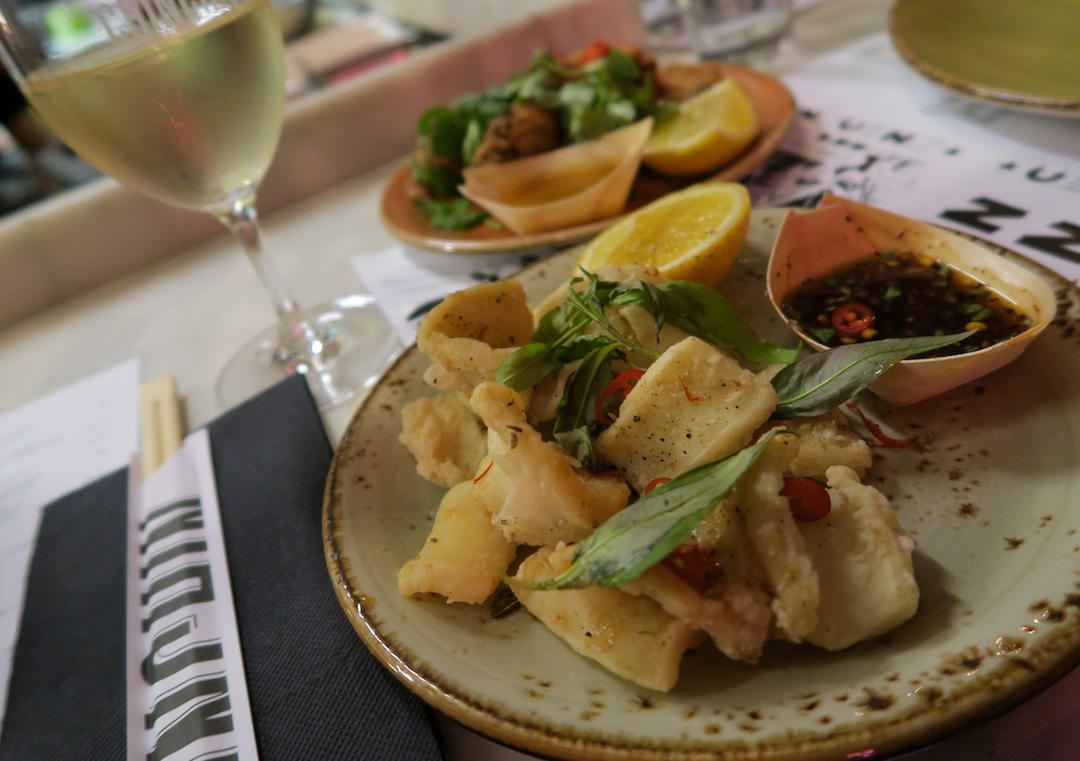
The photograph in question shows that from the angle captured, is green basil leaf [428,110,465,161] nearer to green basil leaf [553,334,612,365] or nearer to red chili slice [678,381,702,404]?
green basil leaf [553,334,612,365]

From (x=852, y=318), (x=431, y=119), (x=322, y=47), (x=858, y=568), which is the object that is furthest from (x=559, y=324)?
(x=322, y=47)

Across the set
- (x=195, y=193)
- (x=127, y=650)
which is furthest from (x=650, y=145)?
(x=127, y=650)

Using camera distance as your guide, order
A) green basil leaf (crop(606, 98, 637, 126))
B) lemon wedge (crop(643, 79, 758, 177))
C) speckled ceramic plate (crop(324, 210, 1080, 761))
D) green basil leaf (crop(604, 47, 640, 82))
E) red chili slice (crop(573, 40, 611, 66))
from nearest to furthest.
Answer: speckled ceramic plate (crop(324, 210, 1080, 761)) → lemon wedge (crop(643, 79, 758, 177)) → green basil leaf (crop(606, 98, 637, 126)) → green basil leaf (crop(604, 47, 640, 82)) → red chili slice (crop(573, 40, 611, 66))

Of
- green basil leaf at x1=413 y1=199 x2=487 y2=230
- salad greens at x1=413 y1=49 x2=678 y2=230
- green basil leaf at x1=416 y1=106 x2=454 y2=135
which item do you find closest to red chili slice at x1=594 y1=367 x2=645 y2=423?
green basil leaf at x1=413 y1=199 x2=487 y2=230

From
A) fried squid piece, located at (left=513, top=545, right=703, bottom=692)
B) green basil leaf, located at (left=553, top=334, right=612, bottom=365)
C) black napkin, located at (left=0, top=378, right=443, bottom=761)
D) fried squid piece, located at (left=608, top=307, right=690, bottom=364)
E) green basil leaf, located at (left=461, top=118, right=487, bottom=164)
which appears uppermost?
green basil leaf, located at (left=461, top=118, right=487, bottom=164)

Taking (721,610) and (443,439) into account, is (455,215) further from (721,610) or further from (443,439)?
(721,610)

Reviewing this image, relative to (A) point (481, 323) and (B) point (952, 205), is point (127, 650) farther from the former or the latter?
(B) point (952, 205)
